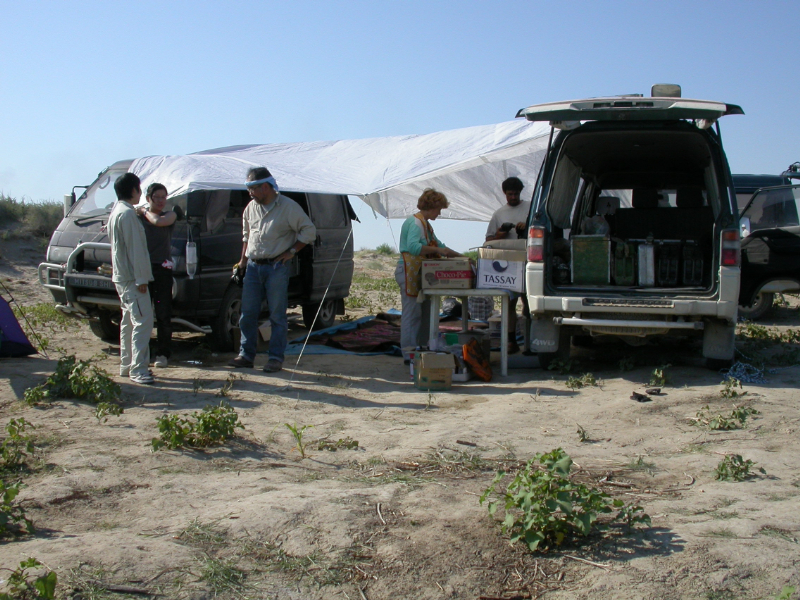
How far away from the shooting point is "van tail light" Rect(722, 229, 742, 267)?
6602 millimetres

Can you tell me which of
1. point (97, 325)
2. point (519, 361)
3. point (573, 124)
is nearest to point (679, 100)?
point (573, 124)

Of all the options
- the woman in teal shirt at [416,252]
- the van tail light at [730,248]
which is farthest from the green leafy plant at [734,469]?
the woman in teal shirt at [416,252]

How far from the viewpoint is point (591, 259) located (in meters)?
7.32

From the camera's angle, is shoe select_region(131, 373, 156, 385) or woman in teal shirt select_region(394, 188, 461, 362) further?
woman in teal shirt select_region(394, 188, 461, 362)

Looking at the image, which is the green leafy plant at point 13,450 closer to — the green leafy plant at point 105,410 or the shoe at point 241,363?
the green leafy plant at point 105,410

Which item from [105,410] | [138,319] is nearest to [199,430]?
[105,410]

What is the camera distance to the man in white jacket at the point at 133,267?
676cm

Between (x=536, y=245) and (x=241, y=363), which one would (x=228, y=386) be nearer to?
(x=241, y=363)

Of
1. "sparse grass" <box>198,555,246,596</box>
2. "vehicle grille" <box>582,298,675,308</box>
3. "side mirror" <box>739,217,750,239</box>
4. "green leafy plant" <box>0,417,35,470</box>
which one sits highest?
"side mirror" <box>739,217,750,239</box>

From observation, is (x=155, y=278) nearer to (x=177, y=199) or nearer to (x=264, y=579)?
(x=177, y=199)

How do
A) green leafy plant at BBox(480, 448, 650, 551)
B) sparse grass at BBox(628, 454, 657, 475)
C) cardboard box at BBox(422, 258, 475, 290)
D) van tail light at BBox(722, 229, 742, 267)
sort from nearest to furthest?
green leafy plant at BBox(480, 448, 650, 551), sparse grass at BBox(628, 454, 657, 475), van tail light at BBox(722, 229, 742, 267), cardboard box at BBox(422, 258, 475, 290)

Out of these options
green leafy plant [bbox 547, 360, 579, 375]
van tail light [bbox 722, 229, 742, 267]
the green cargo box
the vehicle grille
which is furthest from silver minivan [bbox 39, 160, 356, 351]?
van tail light [bbox 722, 229, 742, 267]

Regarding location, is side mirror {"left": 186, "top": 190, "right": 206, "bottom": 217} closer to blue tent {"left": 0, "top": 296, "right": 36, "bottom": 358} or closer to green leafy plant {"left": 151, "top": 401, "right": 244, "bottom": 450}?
blue tent {"left": 0, "top": 296, "right": 36, "bottom": 358}

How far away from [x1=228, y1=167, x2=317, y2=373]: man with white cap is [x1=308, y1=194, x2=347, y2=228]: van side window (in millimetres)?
2404
